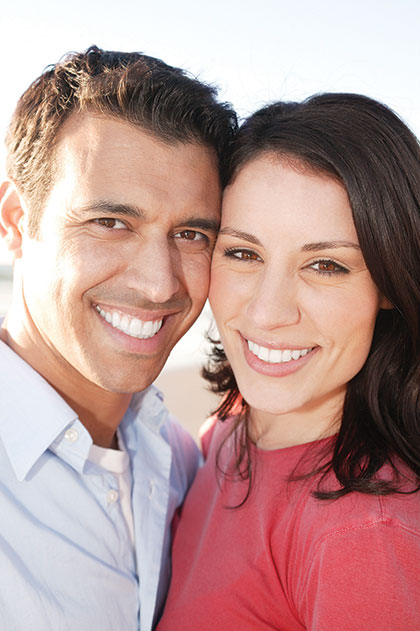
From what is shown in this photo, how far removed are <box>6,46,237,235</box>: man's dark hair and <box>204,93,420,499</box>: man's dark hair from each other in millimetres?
212

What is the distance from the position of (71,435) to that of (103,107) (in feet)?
4.05

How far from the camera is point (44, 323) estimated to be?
219 centimetres

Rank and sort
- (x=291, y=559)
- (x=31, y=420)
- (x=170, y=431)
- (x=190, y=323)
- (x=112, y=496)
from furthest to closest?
(x=170, y=431)
(x=190, y=323)
(x=112, y=496)
(x=31, y=420)
(x=291, y=559)

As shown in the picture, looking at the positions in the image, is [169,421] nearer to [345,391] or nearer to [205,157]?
[345,391]

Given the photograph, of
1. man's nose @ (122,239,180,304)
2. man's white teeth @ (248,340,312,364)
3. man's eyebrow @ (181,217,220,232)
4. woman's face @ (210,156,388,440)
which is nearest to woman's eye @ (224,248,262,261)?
woman's face @ (210,156,388,440)

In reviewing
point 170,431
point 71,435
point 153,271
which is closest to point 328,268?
point 153,271

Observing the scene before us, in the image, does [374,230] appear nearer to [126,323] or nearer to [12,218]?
[126,323]

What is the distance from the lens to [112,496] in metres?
2.10

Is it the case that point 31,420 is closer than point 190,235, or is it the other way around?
point 31,420

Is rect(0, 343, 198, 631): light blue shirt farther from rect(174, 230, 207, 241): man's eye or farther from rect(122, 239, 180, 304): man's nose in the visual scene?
rect(174, 230, 207, 241): man's eye

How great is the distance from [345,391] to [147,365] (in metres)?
0.81

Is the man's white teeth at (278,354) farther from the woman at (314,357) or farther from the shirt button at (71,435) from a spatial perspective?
the shirt button at (71,435)

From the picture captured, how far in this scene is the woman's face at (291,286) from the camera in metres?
1.86

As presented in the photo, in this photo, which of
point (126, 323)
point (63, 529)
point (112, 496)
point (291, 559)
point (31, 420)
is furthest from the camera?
point (126, 323)
